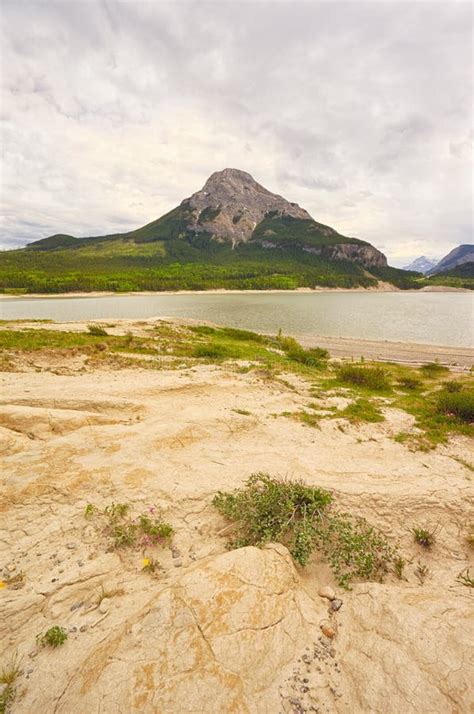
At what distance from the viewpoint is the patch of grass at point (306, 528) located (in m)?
6.18

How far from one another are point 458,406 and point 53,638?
54.5ft

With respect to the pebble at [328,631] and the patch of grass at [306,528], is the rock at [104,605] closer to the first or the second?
the patch of grass at [306,528]

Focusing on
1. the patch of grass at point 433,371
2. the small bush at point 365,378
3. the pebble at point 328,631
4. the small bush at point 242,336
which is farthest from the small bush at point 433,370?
the pebble at point 328,631

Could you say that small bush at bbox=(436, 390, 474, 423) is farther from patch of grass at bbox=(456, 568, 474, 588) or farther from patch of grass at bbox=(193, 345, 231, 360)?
patch of grass at bbox=(193, 345, 231, 360)

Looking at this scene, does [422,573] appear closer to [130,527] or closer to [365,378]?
[130,527]

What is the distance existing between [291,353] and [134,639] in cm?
2550

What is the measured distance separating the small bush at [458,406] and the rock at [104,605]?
1513cm

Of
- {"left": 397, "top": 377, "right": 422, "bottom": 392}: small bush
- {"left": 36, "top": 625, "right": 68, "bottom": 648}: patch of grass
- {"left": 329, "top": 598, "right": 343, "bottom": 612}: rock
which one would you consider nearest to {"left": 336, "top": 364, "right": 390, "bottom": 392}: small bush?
{"left": 397, "top": 377, "right": 422, "bottom": 392}: small bush

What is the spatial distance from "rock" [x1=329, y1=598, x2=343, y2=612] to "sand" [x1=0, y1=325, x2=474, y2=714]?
0.37ft

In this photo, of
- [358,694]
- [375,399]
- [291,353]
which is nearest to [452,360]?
[291,353]

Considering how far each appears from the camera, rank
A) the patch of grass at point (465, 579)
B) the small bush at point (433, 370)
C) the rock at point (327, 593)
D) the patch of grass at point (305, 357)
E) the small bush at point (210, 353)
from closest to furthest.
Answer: the rock at point (327, 593)
the patch of grass at point (465, 579)
the small bush at point (210, 353)
the patch of grass at point (305, 357)
the small bush at point (433, 370)

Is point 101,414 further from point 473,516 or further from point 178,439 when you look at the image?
point 473,516

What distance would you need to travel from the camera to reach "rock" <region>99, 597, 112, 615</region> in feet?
16.0

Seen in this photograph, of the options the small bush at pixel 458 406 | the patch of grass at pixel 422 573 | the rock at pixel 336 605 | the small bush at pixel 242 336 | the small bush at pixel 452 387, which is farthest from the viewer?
the small bush at pixel 242 336
